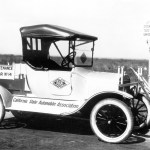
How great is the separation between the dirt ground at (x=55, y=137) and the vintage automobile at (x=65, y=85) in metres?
0.24

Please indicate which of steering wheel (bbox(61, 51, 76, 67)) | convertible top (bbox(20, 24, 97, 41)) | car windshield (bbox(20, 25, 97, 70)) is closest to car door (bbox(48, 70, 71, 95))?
car windshield (bbox(20, 25, 97, 70))

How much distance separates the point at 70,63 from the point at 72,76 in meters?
0.59

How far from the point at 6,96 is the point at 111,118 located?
6.99 ft

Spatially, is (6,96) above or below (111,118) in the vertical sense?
above

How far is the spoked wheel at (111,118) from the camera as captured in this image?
5.74 m

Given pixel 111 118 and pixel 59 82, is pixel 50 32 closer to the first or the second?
pixel 59 82

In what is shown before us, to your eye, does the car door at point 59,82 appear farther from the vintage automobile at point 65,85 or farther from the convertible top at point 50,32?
the convertible top at point 50,32

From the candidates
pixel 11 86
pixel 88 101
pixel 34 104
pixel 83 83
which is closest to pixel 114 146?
pixel 88 101

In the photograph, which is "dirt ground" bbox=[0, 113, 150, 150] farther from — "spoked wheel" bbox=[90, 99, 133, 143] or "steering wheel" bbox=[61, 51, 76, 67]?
"steering wheel" bbox=[61, 51, 76, 67]

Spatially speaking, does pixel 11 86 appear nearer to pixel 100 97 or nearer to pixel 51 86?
pixel 51 86

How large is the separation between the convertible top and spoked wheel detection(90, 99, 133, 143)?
1.43 m

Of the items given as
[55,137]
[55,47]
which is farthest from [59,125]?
[55,47]

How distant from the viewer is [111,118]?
604 centimetres

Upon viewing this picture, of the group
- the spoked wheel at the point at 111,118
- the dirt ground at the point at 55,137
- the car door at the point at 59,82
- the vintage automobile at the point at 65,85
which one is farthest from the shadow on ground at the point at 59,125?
the car door at the point at 59,82
